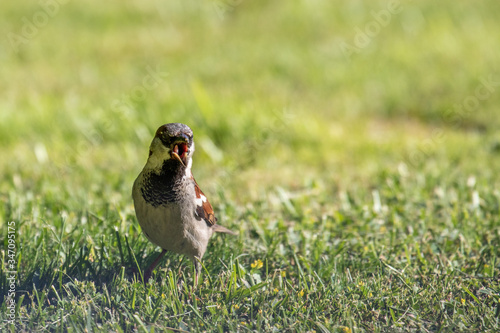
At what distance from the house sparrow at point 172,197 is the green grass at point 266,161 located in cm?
25

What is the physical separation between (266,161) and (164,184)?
297cm

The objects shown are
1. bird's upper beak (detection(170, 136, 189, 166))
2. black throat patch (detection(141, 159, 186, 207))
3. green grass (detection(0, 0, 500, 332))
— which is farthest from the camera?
green grass (detection(0, 0, 500, 332))

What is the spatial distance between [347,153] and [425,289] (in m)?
2.94

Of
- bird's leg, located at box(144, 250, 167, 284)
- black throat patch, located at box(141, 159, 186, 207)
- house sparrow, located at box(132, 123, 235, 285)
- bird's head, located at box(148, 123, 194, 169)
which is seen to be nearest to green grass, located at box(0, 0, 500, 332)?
bird's leg, located at box(144, 250, 167, 284)

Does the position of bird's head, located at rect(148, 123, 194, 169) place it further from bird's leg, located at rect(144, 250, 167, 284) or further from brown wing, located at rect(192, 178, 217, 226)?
bird's leg, located at rect(144, 250, 167, 284)

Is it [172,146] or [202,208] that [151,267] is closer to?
[202,208]

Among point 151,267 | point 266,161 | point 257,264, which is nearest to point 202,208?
point 151,267

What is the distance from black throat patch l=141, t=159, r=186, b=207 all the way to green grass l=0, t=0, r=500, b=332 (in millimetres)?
462

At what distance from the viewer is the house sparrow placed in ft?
9.43

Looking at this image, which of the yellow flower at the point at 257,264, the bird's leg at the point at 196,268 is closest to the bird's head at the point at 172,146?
the bird's leg at the point at 196,268

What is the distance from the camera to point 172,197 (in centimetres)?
305

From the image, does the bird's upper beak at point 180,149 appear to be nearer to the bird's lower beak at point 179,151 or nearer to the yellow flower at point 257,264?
the bird's lower beak at point 179,151

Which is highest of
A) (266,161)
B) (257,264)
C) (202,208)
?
(202,208)

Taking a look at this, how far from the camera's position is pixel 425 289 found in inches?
131
